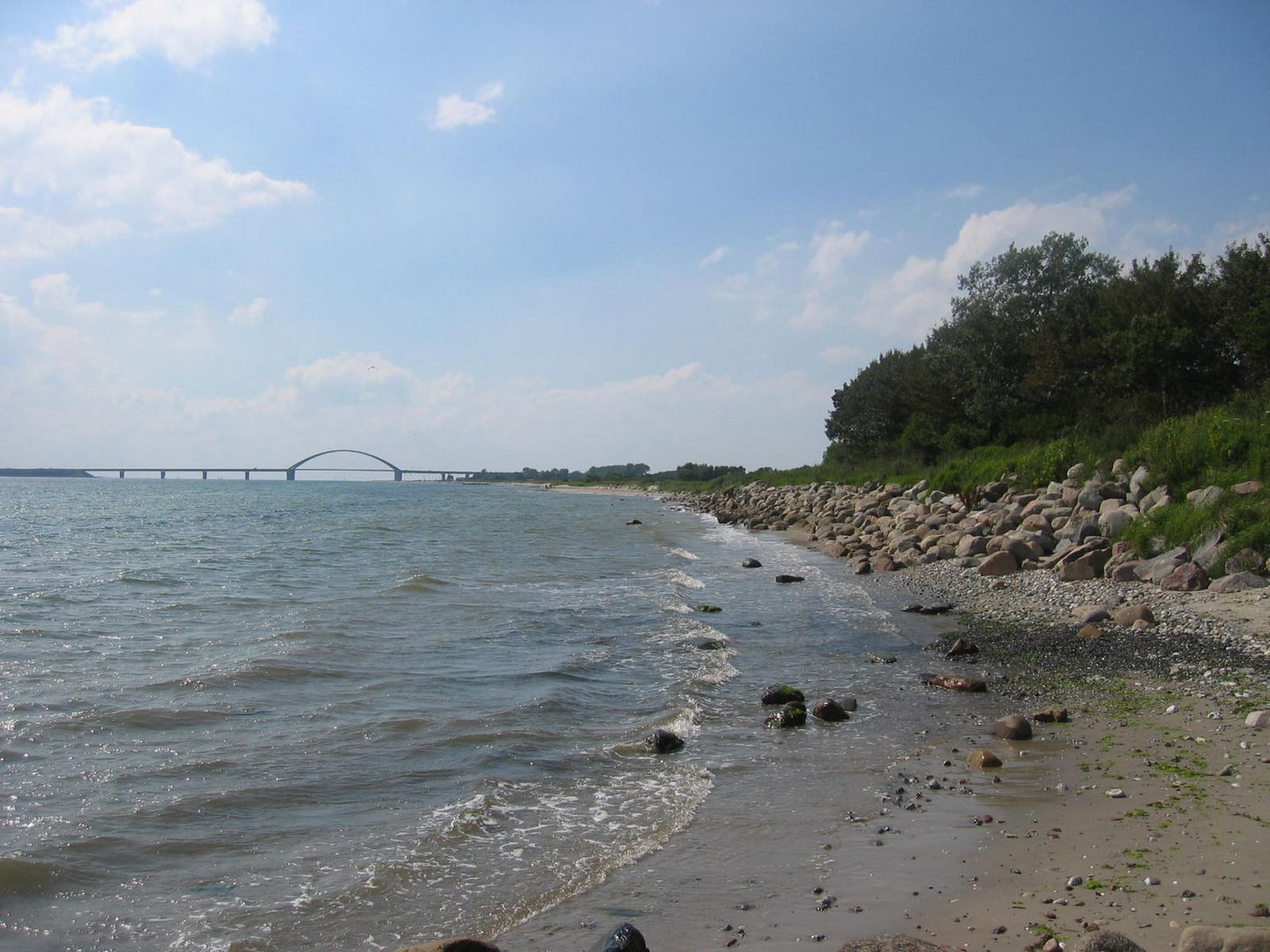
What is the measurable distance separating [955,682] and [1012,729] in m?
2.25

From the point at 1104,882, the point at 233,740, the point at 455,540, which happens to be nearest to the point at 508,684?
the point at 233,740

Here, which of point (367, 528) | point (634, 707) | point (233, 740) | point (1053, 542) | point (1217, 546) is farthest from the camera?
point (367, 528)

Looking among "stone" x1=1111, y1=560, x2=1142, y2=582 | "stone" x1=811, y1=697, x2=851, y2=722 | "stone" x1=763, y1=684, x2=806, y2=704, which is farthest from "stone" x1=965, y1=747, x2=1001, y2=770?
"stone" x1=1111, y1=560, x2=1142, y2=582

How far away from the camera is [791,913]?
515 centimetres

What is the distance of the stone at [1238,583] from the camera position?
12953 mm

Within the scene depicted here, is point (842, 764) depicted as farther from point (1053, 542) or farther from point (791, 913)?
point (1053, 542)

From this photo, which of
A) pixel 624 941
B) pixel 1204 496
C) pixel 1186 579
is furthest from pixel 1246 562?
pixel 624 941

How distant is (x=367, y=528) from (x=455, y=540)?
10.2 meters

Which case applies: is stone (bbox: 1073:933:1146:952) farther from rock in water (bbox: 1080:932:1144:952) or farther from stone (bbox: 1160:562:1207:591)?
stone (bbox: 1160:562:1207:591)

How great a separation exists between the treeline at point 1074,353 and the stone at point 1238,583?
40.7 feet

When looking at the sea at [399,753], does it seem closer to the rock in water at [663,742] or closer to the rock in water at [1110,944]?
the rock in water at [663,742]

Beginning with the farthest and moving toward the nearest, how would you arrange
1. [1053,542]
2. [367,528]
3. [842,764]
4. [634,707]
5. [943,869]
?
[367,528] < [1053,542] < [634,707] < [842,764] < [943,869]

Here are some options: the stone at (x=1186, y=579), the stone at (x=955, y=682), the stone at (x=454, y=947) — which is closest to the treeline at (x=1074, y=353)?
the stone at (x=1186, y=579)

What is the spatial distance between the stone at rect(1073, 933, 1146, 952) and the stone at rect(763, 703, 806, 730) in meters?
5.35
